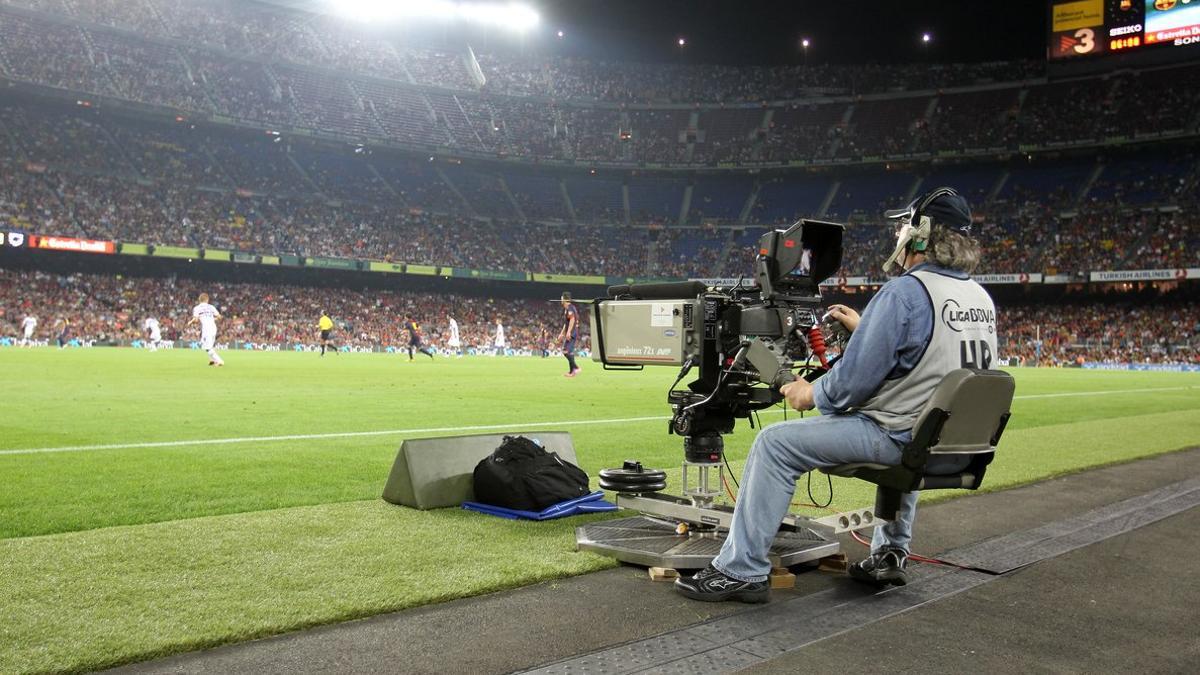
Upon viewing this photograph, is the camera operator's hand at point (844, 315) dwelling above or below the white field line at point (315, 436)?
A: above

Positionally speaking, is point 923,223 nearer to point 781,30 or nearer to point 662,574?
point 662,574

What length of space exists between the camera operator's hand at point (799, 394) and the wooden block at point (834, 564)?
116 cm

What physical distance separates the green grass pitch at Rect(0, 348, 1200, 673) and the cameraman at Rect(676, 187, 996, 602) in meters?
0.86

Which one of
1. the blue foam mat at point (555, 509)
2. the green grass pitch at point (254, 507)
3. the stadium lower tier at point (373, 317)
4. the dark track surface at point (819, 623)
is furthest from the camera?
the stadium lower tier at point (373, 317)

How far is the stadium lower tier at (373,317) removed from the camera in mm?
40062

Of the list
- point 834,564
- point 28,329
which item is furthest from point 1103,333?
point 28,329

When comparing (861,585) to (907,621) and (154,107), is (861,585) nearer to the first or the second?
(907,621)

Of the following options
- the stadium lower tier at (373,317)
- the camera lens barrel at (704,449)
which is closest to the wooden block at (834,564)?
the camera lens barrel at (704,449)

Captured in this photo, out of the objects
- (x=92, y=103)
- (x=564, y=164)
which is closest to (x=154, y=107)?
(x=92, y=103)

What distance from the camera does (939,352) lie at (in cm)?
345

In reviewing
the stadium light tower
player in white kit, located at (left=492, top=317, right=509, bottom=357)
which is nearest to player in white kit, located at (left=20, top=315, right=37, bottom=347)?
player in white kit, located at (left=492, top=317, right=509, bottom=357)

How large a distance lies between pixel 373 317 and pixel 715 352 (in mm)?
46767

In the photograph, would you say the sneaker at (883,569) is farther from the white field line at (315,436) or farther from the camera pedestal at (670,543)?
the white field line at (315,436)

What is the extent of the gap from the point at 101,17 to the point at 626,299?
171ft
